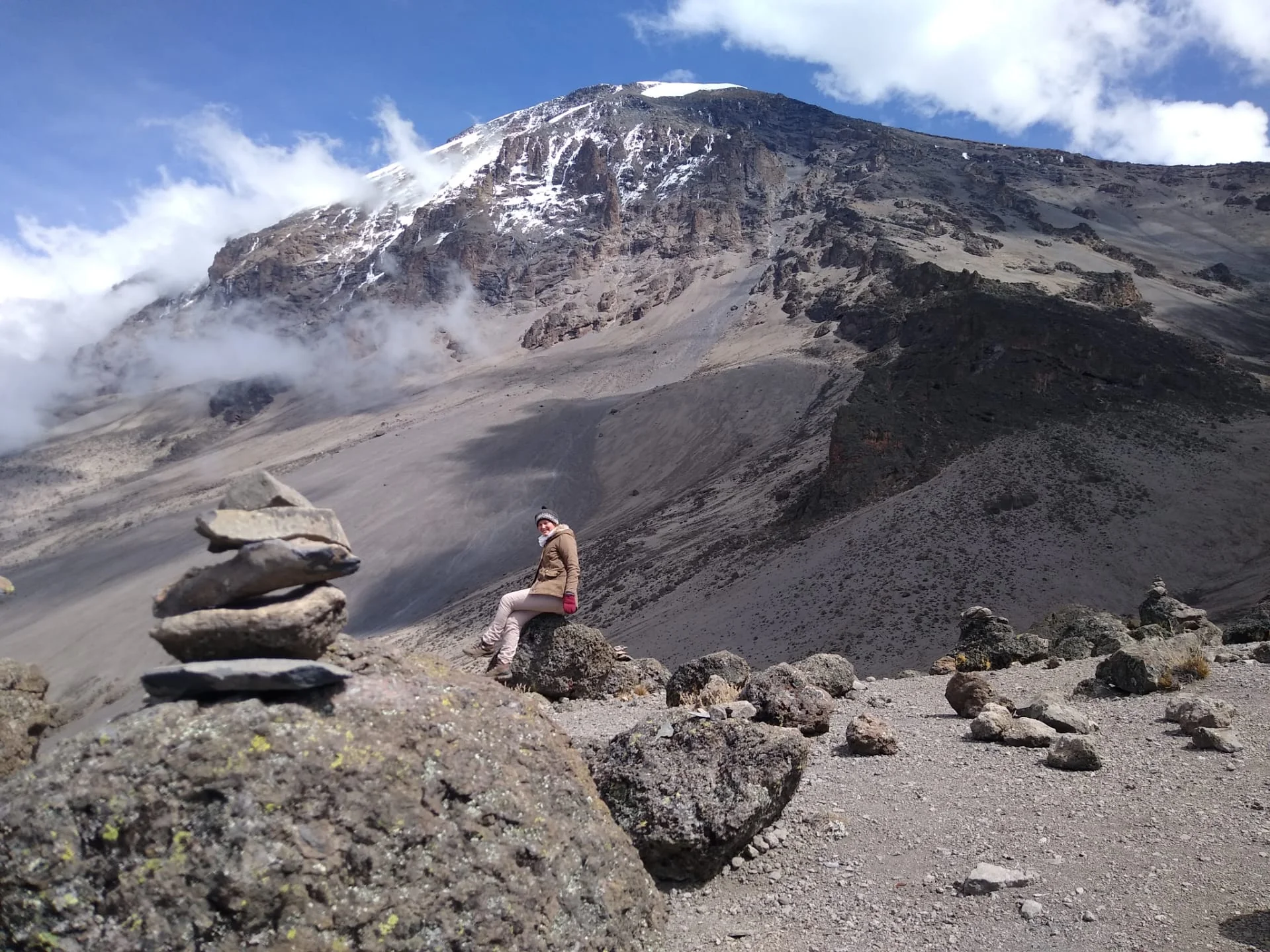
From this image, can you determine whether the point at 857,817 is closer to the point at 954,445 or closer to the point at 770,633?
the point at 770,633

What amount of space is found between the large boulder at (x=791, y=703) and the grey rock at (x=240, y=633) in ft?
12.4

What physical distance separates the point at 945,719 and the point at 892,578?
556 inches

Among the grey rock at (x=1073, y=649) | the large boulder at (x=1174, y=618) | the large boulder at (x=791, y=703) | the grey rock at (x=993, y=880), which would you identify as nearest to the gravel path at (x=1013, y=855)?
the grey rock at (x=993, y=880)

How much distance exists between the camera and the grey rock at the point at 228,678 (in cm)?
325

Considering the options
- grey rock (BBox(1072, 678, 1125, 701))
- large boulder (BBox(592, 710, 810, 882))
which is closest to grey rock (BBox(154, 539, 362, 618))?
large boulder (BBox(592, 710, 810, 882))

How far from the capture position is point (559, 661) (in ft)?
25.7

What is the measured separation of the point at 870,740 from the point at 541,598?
279 cm

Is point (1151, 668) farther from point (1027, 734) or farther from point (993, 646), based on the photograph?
point (993, 646)

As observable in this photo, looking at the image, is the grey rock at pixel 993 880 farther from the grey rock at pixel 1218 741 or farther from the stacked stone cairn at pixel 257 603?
the stacked stone cairn at pixel 257 603

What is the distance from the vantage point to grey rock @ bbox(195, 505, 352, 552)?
12.3 ft

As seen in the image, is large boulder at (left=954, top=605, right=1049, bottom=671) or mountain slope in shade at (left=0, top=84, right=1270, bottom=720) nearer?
large boulder at (left=954, top=605, right=1049, bottom=671)

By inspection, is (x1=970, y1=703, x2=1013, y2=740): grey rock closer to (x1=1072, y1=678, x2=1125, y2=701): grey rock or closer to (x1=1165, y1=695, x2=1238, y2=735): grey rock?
(x1=1165, y1=695, x2=1238, y2=735): grey rock

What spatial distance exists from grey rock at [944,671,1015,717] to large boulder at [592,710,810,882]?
2816 millimetres

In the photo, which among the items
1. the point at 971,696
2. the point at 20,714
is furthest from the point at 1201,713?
the point at 20,714
